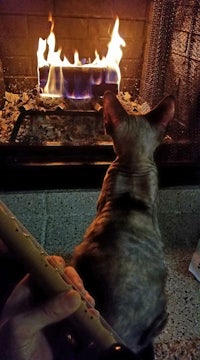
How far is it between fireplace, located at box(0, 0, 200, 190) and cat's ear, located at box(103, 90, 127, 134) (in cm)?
33

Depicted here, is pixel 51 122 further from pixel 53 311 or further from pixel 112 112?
pixel 53 311

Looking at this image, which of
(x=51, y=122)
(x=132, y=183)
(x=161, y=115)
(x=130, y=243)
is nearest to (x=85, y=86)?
(x=51, y=122)

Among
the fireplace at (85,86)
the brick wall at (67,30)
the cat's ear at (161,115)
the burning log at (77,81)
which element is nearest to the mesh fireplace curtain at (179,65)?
the fireplace at (85,86)

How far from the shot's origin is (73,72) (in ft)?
6.49

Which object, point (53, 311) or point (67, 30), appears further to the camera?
point (67, 30)

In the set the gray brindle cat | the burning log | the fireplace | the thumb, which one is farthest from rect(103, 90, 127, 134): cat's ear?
the thumb

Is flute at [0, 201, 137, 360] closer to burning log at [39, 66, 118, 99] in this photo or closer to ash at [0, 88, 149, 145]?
ash at [0, 88, 149, 145]

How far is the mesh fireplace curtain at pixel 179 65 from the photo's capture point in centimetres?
172

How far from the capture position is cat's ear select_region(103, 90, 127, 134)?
128 centimetres

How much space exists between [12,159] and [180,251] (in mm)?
896

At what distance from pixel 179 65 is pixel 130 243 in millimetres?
1097

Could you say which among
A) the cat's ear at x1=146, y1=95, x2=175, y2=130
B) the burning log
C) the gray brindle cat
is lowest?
the gray brindle cat

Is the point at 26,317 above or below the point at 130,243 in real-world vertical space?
above

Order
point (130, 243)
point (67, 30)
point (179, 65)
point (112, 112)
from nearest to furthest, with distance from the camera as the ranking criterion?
point (130, 243), point (112, 112), point (179, 65), point (67, 30)
